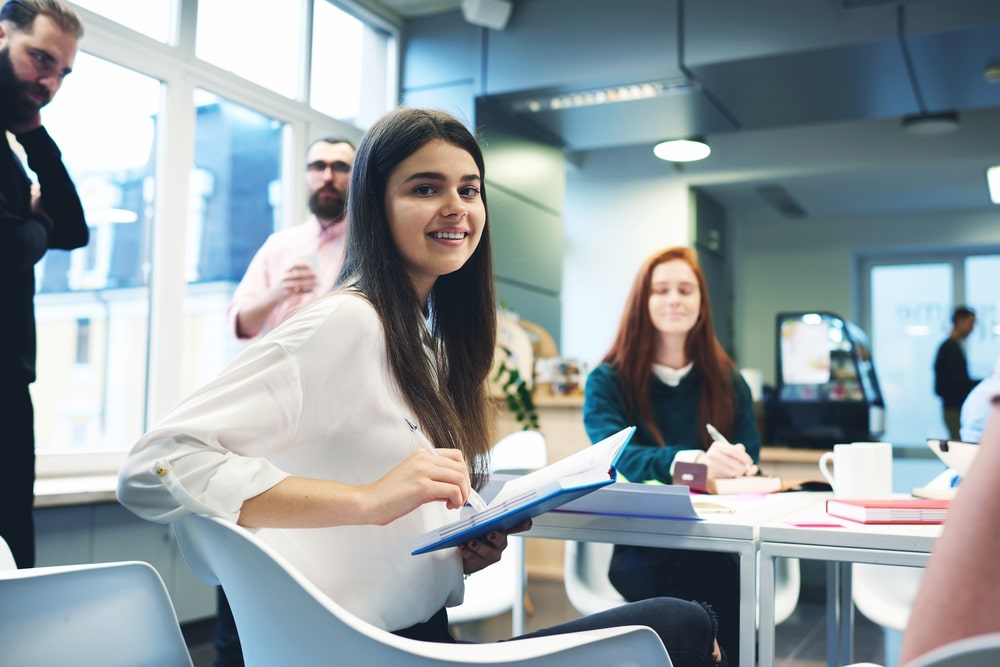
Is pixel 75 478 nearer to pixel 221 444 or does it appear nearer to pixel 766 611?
pixel 221 444

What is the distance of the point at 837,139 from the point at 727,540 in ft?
19.0

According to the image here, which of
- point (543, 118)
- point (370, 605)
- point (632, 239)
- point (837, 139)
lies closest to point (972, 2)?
point (543, 118)

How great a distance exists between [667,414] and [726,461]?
1.84 feet

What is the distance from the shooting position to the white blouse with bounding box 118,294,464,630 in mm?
954

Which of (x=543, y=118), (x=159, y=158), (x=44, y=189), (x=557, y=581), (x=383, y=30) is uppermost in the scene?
(x=383, y=30)

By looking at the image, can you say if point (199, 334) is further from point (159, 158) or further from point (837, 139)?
point (837, 139)

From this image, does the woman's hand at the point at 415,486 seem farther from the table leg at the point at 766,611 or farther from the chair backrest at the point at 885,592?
the chair backrest at the point at 885,592

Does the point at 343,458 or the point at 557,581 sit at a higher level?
the point at 343,458

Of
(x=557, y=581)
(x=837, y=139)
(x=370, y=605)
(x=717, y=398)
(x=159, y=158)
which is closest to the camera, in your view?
(x=370, y=605)

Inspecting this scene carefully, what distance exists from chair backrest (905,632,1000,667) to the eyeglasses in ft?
8.56

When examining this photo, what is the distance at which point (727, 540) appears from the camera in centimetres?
124

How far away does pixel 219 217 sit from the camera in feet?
13.1

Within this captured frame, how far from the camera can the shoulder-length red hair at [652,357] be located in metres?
2.41

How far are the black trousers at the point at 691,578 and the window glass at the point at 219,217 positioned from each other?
2384mm
